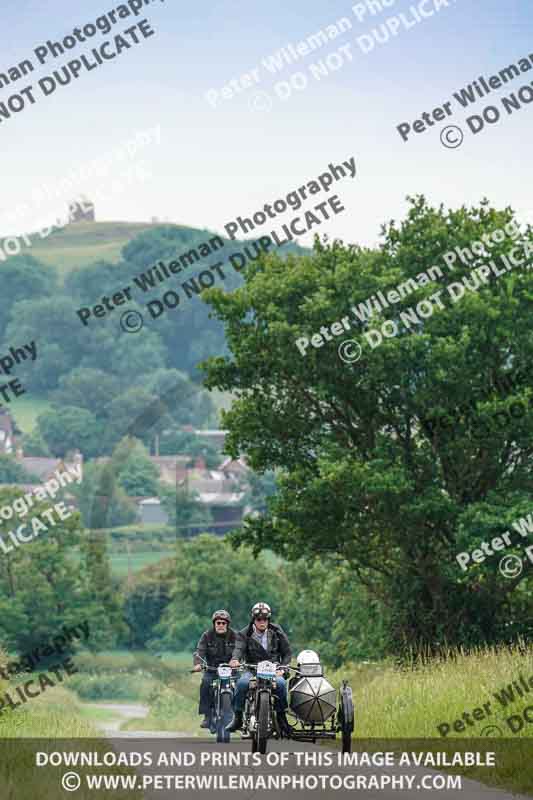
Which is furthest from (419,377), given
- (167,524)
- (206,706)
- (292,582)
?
(167,524)

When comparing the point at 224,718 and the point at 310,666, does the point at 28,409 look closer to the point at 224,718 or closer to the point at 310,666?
the point at 224,718

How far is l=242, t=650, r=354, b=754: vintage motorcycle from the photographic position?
1458 centimetres

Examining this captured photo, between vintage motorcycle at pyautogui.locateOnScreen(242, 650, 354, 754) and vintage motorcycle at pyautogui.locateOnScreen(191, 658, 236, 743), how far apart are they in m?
2.48

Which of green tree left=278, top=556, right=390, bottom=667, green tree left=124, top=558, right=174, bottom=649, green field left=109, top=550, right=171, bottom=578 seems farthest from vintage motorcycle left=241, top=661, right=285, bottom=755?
green field left=109, top=550, right=171, bottom=578

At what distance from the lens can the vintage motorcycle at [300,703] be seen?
14.6 metres

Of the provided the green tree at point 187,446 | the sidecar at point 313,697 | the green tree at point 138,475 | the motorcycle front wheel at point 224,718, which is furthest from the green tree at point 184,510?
the sidecar at point 313,697

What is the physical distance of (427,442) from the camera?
35.3 meters

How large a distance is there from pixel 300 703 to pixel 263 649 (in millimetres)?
968

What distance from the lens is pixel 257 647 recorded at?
608 inches

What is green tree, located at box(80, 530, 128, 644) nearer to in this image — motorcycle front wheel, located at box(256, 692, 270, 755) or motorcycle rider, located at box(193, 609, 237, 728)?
motorcycle rider, located at box(193, 609, 237, 728)

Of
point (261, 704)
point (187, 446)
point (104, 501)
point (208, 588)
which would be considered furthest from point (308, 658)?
point (187, 446)

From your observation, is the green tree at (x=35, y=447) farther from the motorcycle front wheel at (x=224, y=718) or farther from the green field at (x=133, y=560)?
the motorcycle front wheel at (x=224, y=718)

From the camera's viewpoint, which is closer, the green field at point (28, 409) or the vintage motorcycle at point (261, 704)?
the vintage motorcycle at point (261, 704)

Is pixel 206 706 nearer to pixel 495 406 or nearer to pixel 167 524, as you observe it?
pixel 495 406
